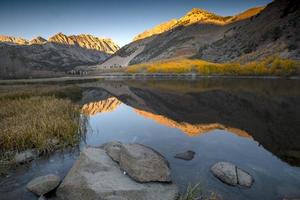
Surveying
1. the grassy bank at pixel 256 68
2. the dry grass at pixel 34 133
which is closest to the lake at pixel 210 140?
the dry grass at pixel 34 133

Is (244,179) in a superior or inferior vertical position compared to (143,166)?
inferior

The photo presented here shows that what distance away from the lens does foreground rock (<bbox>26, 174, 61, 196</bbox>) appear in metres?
14.5

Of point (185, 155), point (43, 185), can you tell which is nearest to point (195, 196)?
point (185, 155)

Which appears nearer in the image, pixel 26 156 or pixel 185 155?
pixel 26 156

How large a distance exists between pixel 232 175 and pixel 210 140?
11265 mm

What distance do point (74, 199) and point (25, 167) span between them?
7.55 meters

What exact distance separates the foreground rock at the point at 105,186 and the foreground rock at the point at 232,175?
12.0ft

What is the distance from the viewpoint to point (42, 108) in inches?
1289

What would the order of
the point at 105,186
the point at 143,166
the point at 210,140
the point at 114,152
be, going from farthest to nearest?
the point at 210,140 → the point at 114,152 → the point at 143,166 → the point at 105,186

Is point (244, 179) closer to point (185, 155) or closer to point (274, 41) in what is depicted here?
point (185, 155)

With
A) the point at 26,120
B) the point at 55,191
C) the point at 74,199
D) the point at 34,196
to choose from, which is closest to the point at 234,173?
the point at 74,199

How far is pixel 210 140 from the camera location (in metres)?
27.4

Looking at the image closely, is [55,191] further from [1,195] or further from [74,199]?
A: [1,195]

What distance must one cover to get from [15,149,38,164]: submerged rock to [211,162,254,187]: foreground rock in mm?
13610
